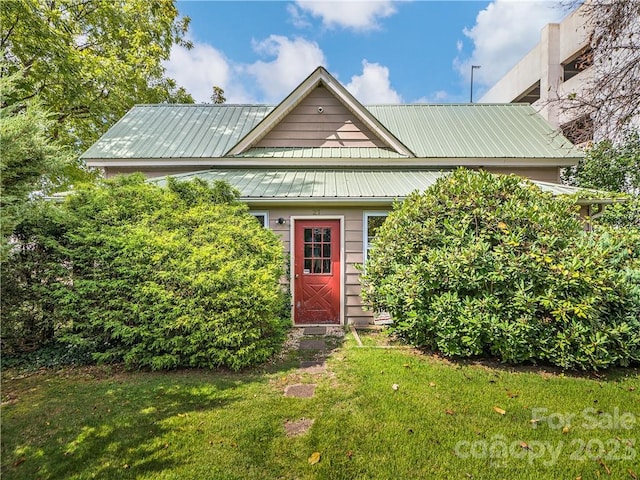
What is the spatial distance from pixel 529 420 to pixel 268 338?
3346mm

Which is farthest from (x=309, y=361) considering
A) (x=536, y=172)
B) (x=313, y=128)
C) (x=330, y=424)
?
(x=536, y=172)

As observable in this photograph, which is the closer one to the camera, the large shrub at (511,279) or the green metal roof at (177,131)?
the large shrub at (511,279)

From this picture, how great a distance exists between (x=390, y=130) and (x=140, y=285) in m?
8.18

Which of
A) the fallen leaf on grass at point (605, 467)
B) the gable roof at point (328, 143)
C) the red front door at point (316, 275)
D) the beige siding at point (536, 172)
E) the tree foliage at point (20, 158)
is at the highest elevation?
the gable roof at point (328, 143)

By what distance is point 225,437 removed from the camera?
2916 mm

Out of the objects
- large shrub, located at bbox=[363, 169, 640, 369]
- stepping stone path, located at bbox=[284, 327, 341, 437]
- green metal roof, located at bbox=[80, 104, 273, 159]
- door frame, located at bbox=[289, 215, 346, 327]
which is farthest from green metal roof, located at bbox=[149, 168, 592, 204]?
stepping stone path, located at bbox=[284, 327, 341, 437]

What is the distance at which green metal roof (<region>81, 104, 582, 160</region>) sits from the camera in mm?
8273

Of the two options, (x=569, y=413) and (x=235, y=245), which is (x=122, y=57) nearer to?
(x=235, y=245)

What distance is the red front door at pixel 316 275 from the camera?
6.67m

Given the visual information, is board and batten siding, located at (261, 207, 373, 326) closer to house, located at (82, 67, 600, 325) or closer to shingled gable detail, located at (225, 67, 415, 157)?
house, located at (82, 67, 600, 325)

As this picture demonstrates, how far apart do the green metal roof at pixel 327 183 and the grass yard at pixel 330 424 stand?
3351 mm

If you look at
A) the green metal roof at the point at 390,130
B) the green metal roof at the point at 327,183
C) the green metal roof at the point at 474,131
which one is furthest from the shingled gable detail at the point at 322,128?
the green metal roof at the point at 474,131

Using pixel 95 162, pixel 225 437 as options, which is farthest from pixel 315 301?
pixel 95 162

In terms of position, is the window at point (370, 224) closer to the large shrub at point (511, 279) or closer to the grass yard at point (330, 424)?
the large shrub at point (511, 279)
